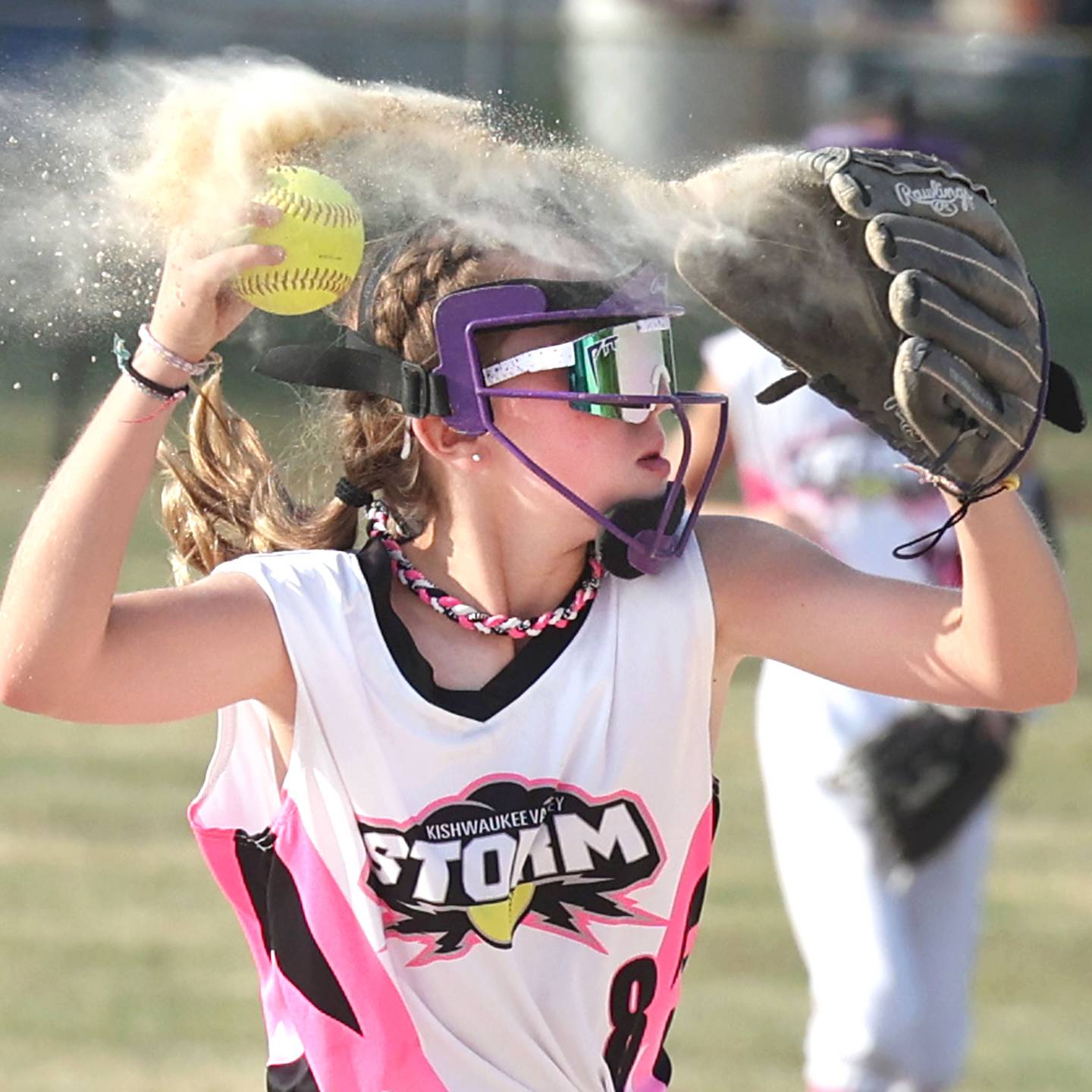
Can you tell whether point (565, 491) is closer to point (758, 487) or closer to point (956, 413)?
point (956, 413)

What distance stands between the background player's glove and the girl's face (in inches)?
91.6

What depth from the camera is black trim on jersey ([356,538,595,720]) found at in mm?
2824

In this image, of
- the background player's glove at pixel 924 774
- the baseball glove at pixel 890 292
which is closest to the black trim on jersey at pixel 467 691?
the baseball glove at pixel 890 292

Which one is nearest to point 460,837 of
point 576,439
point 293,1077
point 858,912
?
point 293,1077

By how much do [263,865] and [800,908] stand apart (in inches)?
92.9

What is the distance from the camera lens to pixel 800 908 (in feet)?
16.5

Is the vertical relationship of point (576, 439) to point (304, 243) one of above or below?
below

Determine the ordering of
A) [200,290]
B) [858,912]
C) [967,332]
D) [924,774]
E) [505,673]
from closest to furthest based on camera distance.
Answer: [200,290] → [967,332] → [505,673] → [858,912] → [924,774]

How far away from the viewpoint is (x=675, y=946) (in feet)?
9.84

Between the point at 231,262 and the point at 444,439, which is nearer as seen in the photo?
the point at 231,262

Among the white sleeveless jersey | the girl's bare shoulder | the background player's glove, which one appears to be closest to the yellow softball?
the white sleeveless jersey

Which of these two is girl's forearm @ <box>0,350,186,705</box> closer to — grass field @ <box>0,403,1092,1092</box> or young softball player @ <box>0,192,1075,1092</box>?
young softball player @ <box>0,192,1075,1092</box>

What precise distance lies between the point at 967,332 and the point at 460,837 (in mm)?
905

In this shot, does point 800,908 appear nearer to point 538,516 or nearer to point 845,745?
point 845,745
